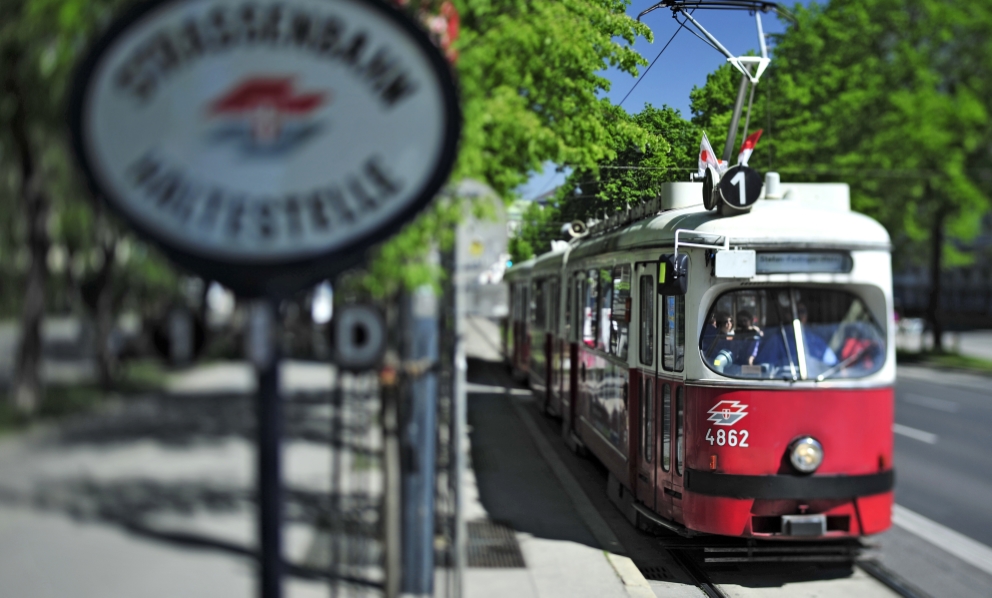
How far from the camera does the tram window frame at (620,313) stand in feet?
26.2

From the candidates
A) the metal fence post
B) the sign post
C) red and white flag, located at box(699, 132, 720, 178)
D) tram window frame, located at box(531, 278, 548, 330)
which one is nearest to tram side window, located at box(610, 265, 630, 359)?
red and white flag, located at box(699, 132, 720, 178)

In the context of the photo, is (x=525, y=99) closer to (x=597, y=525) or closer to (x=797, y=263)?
(x=797, y=263)

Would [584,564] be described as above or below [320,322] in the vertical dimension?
below

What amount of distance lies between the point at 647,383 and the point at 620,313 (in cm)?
106

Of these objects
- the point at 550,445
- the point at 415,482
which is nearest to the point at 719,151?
the point at 415,482

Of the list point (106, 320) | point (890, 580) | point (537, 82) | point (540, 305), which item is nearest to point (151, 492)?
point (106, 320)

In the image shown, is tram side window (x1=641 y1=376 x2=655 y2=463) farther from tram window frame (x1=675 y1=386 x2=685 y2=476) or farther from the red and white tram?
tram window frame (x1=675 y1=386 x2=685 y2=476)

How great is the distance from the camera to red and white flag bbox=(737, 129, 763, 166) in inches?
237

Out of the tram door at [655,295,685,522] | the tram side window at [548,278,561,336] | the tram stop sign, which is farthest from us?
the tram side window at [548,278,561,336]

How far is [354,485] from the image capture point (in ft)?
16.0

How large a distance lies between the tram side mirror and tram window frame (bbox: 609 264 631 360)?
5.01 ft

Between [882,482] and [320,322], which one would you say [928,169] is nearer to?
[320,322]

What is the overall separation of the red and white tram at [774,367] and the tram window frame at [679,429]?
13 millimetres

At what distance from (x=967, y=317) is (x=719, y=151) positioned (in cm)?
216
